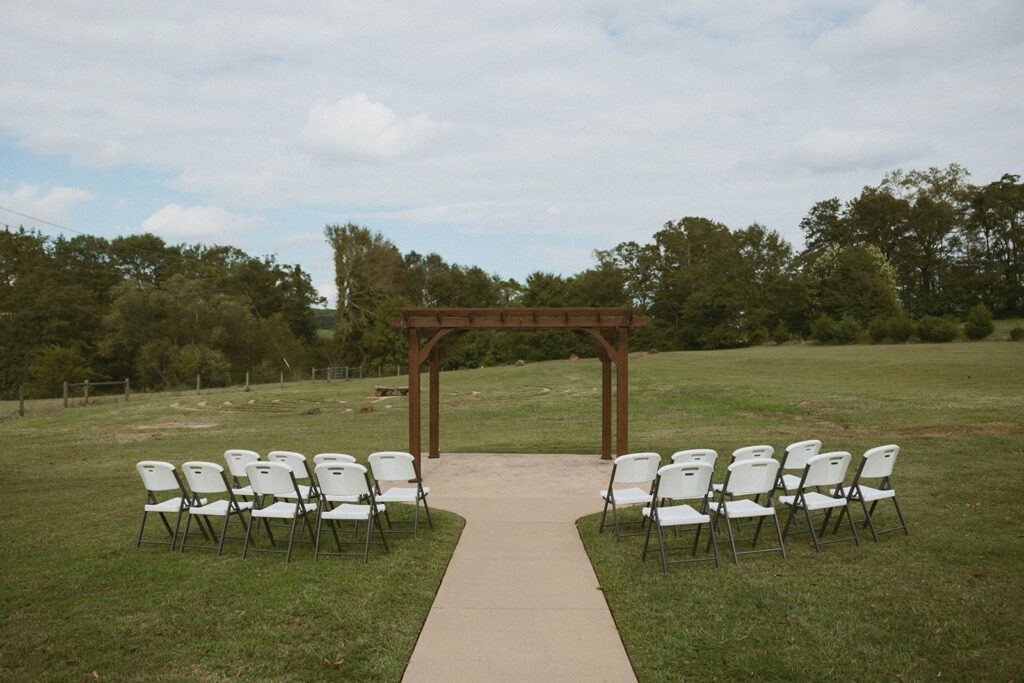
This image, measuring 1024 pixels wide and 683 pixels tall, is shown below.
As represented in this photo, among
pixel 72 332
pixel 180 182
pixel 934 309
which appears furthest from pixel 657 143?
pixel 72 332

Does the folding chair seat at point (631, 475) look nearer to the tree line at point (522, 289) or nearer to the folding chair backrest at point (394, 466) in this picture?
the folding chair backrest at point (394, 466)

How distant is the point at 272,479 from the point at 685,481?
3859mm

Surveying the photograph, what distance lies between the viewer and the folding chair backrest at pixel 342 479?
639cm

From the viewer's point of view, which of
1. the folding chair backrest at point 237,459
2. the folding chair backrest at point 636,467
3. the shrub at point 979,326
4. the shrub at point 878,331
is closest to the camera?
the folding chair backrest at point 636,467

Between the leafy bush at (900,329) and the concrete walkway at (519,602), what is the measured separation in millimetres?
39940

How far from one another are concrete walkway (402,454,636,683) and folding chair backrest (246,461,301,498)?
1.71m

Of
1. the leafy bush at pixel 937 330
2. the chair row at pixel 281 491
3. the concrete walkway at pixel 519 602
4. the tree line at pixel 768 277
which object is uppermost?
the tree line at pixel 768 277

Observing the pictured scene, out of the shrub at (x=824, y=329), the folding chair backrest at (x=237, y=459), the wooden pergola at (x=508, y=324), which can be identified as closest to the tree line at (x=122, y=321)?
the wooden pergola at (x=508, y=324)

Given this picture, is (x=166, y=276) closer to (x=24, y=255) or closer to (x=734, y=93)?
(x=24, y=255)

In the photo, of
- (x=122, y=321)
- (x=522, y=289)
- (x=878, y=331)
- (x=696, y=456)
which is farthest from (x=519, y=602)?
(x=522, y=289)

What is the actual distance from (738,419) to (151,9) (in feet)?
62.4

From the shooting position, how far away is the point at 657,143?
31.0m

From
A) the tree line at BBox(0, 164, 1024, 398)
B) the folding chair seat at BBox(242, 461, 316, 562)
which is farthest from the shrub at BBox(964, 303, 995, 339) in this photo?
the folding chair seat at BBox(242, 461, 316, 562)

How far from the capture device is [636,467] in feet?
23.6
